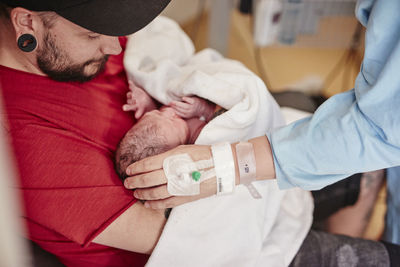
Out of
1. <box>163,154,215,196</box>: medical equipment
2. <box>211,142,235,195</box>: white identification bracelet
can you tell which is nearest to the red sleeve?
<box>163,154,215,196</box>: medical equipment

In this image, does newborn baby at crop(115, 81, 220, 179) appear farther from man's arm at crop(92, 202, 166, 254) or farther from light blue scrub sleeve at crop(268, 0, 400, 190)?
light blue scrub sleeve at crop(268, 0, 400, 190)

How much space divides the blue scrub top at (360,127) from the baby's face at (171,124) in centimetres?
28

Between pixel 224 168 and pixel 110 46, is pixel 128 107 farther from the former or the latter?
pixel 224 168

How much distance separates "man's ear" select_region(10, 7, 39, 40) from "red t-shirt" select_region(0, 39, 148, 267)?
13cm

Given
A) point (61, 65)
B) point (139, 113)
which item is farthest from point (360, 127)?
point (61, 65)

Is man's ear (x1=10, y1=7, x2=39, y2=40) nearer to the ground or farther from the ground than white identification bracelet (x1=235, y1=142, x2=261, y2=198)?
farther from the ground

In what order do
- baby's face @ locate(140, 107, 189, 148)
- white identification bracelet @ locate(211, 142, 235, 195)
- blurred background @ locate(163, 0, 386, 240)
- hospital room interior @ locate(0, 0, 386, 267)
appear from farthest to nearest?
blurred background @ locate(163, 0, 386, 240) < hospital room interior @ locate(0, 0, 386, 267) < baby's face @ locate(140, 107, 189, 148) < white identification bracelet @ locate(211, 142, 235, 195)

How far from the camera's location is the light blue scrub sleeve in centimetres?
73

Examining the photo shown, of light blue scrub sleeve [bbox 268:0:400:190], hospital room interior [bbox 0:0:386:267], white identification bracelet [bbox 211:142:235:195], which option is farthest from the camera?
hospital room interior [bbox 0:0:386:267]

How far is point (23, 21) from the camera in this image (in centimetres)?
81

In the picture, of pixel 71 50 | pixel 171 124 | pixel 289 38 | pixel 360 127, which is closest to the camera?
pixel 360 127

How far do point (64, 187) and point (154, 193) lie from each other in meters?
0.21

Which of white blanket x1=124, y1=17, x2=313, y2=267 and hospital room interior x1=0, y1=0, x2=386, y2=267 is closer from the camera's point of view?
white blanket x1=124, y1=17, x2=313, y2=267

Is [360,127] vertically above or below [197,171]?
above
